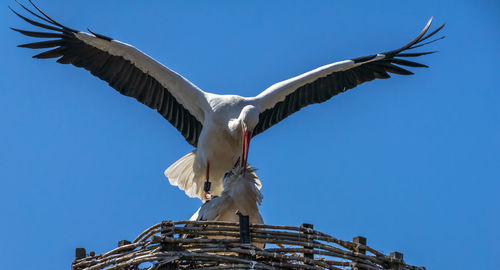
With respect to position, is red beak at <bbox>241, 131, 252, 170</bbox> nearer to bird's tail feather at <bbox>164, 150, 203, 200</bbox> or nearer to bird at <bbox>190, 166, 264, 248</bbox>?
bird's tail feather at <bbox>164, 150, 203, 200</bbox>

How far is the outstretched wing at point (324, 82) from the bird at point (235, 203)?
2.38m

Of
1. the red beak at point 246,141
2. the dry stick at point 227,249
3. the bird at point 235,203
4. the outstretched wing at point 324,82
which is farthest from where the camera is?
the outstretched wing at point 324,82

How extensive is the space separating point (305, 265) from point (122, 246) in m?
1.32

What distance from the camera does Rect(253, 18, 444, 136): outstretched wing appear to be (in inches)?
368

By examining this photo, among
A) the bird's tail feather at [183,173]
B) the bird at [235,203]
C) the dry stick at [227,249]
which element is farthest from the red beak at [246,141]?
the dry stick at [227,249]

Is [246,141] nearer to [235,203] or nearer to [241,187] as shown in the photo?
[241,187]

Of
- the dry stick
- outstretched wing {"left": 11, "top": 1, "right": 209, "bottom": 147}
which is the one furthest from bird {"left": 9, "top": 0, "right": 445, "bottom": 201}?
the dry stick

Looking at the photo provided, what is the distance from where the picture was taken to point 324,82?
9828mm

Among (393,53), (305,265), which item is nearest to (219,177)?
(393,53)

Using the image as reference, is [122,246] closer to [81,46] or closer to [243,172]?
[243,172]

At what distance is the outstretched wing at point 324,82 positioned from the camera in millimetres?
9344

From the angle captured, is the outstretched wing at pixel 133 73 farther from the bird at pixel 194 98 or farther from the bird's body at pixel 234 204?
the bird's body at pixel 234 204

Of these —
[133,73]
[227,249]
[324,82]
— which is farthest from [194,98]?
[227,249]

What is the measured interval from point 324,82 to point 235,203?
11.5 feet
